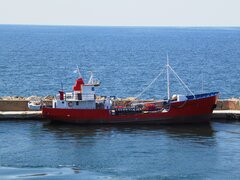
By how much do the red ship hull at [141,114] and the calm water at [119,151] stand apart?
929 mm

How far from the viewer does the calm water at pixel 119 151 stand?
40062 mm

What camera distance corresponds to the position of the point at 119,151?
149 feet

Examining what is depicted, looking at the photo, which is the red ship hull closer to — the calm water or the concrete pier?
the calm water

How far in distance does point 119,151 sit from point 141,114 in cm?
1015

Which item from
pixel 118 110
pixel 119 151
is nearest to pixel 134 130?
pixel 118 110

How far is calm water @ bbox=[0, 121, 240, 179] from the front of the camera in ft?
131

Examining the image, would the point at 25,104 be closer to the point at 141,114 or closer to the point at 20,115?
the point at 20,115

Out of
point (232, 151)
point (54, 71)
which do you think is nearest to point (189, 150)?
point (232, 151)

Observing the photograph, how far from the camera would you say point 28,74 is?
9844 centimetres

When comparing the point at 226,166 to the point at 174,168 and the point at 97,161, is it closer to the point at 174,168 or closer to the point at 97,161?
the point at 174,168

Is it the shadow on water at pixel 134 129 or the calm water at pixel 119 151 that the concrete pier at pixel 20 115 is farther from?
the shadow on water at pixel 134 129

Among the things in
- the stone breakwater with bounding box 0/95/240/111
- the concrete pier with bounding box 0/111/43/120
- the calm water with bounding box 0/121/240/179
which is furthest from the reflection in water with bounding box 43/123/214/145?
the stone breakwater with bounding box 0/95/240/111

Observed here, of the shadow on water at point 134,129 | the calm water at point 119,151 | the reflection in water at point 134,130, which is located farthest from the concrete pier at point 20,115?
the reflection in water at point 134,130

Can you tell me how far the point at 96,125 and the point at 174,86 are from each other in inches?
1234
